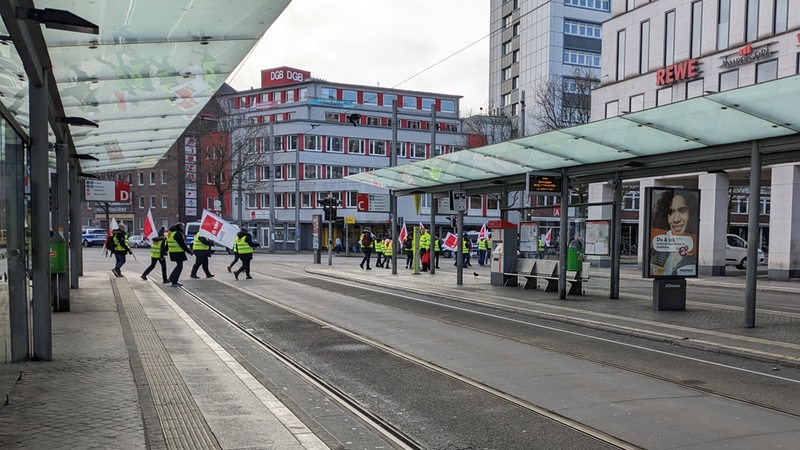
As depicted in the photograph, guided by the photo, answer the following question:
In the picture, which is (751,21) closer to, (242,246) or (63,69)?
(242,246)

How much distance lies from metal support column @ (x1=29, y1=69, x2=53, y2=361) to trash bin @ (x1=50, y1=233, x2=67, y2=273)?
15.9 ft

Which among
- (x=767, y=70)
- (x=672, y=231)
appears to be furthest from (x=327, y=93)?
(x=672, y=231)

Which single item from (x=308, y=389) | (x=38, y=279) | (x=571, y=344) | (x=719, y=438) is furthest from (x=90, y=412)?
(x=571, y=344)

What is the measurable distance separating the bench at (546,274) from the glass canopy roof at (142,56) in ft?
34.0

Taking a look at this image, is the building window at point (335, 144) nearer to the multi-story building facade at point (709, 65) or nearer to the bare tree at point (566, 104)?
the bare tree at point (566, 104)

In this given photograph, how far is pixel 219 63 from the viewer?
949cm

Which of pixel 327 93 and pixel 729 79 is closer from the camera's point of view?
pixel 729 79

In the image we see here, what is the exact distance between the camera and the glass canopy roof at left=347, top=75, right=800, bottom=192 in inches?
393

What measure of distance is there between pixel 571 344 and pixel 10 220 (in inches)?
295

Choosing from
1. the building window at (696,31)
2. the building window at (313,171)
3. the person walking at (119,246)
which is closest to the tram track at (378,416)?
the person walking at (119,246)

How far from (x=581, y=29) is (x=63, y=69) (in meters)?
72.6

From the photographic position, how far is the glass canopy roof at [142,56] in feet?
22.1

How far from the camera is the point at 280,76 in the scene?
8700 centimetres

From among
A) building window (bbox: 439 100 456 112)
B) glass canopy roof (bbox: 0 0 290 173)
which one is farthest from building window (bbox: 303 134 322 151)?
glass canopy roof (bbox: 0 0 290 173)
